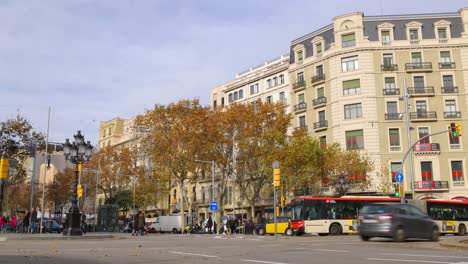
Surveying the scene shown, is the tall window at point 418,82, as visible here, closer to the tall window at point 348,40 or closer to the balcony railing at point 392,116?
the balcony railing at point 392,116

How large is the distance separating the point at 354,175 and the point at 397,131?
816 centimetres

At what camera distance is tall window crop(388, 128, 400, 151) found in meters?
50.2

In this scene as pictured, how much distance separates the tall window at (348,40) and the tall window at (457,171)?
16.1 m

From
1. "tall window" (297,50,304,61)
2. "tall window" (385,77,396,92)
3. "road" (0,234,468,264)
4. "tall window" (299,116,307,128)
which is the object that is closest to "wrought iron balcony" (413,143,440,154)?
"tall window" (385,77,396,92)

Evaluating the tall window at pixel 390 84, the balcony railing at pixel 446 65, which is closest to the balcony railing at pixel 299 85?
the tall window at pixel 390 84

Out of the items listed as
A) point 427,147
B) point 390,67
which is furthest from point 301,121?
point 427,147

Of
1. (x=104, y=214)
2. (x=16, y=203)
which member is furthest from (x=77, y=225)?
(x=16, y=203)

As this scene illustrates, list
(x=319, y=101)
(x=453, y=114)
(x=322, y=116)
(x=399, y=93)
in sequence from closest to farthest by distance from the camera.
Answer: (x=453, y=114) → (x=399, y=93) → (x=319, y=101) → (x=322, y=116)

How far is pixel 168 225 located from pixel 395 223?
42916mm

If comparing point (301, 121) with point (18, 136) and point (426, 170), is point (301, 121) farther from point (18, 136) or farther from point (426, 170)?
point (18, 136)

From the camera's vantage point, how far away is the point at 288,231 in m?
34.9

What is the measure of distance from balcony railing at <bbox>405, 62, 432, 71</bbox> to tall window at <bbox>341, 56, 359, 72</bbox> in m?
5.15

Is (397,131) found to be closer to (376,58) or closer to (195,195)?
(376,58)

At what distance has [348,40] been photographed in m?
53.8
